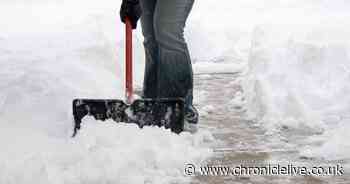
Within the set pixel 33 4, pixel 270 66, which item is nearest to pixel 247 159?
pixel 270 66

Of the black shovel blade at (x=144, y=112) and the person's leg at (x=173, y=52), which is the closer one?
the black shovel blade at (x=144, y=112)

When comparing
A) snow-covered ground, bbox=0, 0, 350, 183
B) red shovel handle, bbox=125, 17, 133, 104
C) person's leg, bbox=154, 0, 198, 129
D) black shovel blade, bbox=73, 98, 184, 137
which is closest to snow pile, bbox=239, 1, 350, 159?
snow-covered ground, bbox=0, 0, 350, 183

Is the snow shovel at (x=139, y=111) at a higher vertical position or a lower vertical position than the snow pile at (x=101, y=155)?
higher

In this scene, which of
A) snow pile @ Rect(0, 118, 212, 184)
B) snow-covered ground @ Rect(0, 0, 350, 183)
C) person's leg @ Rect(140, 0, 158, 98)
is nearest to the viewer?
snow pile @ Rect(0, 118, 212, 184)

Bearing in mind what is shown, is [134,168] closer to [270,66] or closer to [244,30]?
[270,66]

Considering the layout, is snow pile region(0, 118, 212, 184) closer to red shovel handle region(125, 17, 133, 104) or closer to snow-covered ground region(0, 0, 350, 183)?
snow-covered ground region(0, 0, 350, 183)

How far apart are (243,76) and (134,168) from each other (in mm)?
3155

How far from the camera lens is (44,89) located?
4367 mm

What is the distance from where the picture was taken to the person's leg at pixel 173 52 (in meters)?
3.91

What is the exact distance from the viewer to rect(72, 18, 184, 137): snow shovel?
3.67 metres

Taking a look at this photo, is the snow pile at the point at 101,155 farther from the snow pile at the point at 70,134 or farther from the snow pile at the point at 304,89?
the snow pile at the point at 304,89

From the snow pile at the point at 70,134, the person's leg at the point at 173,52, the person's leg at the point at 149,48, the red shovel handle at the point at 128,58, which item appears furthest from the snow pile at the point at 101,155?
the person's leg at the point at 149,48

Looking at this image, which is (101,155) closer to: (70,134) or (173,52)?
(70,134)

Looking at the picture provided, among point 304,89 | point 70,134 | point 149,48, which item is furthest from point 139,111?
point 304,89
